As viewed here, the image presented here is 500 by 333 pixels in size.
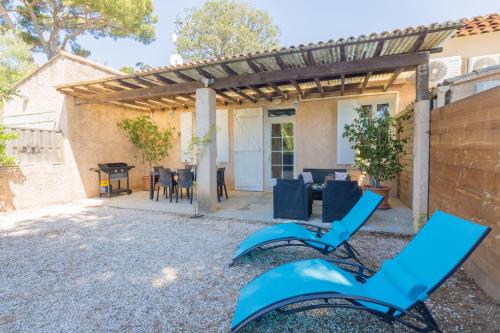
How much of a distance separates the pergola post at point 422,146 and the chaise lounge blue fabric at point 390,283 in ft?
7.61

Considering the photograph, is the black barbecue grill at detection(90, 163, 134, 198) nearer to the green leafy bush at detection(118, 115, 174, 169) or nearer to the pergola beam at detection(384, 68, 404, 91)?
the green leafy bush at detection(118, 115, 174, 169)

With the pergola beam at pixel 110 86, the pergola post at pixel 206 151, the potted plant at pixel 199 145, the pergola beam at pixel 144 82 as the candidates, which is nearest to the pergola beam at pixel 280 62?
the pergola post at pixel 206 151

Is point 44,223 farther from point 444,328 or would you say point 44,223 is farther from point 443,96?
point 443,96

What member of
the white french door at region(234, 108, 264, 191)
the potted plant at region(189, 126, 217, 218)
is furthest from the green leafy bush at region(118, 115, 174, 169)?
the potted plant at region(189, 126, 217, 218)

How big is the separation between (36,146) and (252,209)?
604cm

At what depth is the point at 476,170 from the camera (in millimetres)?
2803

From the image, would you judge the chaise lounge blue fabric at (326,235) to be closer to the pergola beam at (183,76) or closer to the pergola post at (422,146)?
the pergola post at (422,146)

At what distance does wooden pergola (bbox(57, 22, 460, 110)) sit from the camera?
171 inches

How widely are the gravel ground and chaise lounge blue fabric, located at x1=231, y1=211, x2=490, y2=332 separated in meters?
0.31

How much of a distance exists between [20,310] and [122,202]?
17.3 ft

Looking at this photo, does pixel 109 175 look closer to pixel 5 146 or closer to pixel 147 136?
pixel 147 136

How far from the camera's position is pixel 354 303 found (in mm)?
1958

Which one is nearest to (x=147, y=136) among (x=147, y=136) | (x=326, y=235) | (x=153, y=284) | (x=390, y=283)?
(x=147, y=136)

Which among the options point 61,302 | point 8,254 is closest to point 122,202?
point 8,254
